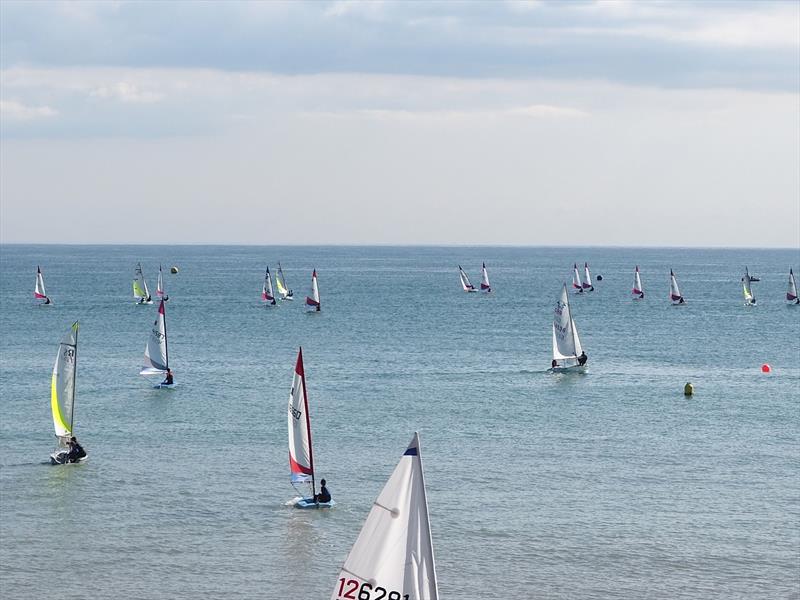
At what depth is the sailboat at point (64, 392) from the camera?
61.1 m

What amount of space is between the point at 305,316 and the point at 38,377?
65122 millimetres

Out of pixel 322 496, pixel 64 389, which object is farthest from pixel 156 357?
pixel 322 496

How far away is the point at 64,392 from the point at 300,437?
16.1 m

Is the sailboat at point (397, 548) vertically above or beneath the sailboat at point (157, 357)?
above

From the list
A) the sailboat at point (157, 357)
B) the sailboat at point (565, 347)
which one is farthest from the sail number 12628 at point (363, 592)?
the sailboat at point (565, 347)

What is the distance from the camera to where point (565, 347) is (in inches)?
3868

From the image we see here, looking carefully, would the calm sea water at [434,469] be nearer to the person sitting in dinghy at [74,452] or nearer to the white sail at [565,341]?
the person sitting in dinghy at [74,452]

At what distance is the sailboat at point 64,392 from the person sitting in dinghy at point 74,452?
0.24m

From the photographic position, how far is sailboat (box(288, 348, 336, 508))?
5125 cm

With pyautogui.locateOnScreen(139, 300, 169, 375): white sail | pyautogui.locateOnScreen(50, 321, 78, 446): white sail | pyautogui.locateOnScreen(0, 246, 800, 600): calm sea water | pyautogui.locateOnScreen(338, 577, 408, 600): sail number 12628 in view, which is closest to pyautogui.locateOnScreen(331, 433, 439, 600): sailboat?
pyautogui.locateOnScreen(338, 577, 408, 600): sail number 12628

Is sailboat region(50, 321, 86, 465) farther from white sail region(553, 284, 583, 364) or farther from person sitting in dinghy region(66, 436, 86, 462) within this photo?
white sail region(553, 284, 583, 364)

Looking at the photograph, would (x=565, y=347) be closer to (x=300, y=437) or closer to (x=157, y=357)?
(x=157, y=357)

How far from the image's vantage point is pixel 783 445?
66250 mm

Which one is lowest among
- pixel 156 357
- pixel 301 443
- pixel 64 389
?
pixel 156 357
